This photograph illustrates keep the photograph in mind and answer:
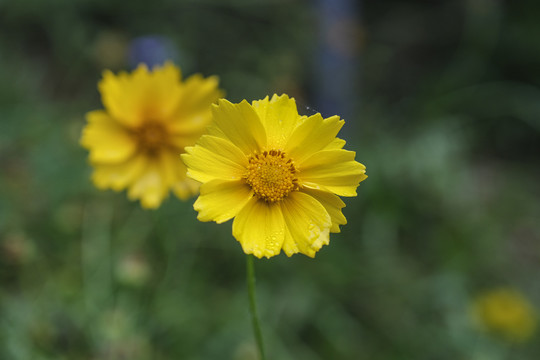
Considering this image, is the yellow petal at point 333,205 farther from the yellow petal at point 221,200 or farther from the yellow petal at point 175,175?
the yellow petal at point 175,175

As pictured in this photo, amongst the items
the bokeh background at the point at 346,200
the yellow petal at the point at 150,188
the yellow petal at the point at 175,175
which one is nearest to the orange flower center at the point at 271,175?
the bokeh background at the point at 346,200

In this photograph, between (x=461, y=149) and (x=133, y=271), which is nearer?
(x=133, y=271)

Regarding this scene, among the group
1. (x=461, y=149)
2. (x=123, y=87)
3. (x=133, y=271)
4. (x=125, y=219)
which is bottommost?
(x=133, y=271)

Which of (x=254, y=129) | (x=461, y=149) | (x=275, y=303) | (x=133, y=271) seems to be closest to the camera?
(x=254, y=129)

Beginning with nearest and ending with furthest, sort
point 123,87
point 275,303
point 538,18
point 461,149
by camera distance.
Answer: point 123,87 < point 275,303 < point 461,149 < point 538,18

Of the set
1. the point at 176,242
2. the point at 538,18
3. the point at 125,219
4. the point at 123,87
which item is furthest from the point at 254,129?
the point at 538,18

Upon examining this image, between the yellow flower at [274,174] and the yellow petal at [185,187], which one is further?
the yellow petal at [185,187]

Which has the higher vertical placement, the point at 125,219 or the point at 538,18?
the point at 538,18

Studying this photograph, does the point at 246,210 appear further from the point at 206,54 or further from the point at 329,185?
the point at 206,54
